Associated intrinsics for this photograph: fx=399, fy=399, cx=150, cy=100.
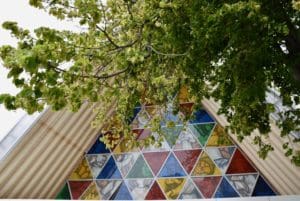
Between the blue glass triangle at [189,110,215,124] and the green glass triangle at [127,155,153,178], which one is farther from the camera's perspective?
the blue glass triangle at [189,110,215,124]

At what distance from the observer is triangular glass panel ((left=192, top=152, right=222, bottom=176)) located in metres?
5.48

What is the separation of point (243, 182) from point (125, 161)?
1.79m

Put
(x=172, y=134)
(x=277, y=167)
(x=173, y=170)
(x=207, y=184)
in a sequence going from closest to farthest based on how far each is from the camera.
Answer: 1. (x=277, y=167)
2. (x=207, y=184)
3. (x=173, y=170)
4. (x=172, y=134)

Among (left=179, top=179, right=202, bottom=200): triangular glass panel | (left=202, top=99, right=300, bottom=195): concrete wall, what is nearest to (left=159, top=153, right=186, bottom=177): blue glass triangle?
(left=179, top=179, right=202, bottom=200): triangular glass panel

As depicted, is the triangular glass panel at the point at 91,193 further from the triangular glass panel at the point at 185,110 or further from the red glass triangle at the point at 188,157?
the triangular glass panel at the point at 185,110

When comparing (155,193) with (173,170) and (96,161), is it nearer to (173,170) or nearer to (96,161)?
(173,170)

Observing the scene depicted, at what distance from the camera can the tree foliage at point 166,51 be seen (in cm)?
211

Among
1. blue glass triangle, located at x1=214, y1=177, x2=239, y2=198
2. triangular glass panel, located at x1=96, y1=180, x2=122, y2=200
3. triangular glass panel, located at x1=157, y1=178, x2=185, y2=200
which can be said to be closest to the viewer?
blue glass triangle, located at x1=214, y1=177, x2=239, y2=198

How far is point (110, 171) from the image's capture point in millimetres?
6031

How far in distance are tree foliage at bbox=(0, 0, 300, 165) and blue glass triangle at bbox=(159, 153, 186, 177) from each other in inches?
94.5

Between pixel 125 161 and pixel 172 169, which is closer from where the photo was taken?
pixel 172 169

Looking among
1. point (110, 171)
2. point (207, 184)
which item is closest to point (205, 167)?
point (207, 184)

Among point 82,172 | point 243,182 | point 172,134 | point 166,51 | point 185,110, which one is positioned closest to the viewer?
→ point 166,51

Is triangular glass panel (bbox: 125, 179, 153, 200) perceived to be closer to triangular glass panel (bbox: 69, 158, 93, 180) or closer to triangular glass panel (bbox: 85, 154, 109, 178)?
triangular glass panel (bbox: 85, 154, 109, 178)
